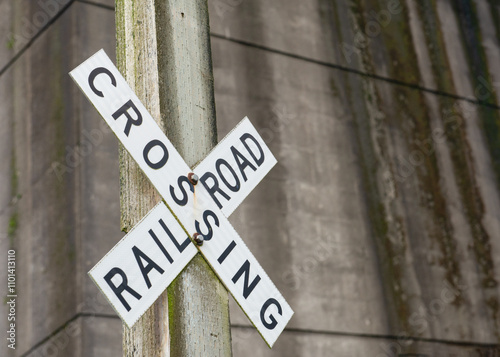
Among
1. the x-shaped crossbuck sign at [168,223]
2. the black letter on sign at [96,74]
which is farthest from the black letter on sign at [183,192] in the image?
the black letter on sign at [96,74]

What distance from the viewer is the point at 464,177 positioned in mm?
7980

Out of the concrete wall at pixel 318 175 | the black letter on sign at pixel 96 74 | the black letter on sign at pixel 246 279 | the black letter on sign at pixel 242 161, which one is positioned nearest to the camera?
the black letter on sign at pixel 96 74

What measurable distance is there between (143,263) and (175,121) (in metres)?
0.48

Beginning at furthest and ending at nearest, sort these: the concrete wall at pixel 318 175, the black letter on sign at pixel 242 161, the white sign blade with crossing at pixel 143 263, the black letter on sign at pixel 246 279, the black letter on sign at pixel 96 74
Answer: the concrete wall at pixel 318 175
the black letter on sign at pixel 242 161
the black letter on sign at pixel 246 279
the black letter on sign at pixel 96 74
the white sign blade with crossing at pixel 143 263

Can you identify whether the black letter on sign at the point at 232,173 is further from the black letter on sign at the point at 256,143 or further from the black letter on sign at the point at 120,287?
the black letter on sign at the point at 120,287

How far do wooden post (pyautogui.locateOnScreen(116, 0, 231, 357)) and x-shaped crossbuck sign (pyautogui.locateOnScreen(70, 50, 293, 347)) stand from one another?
0.15 feet

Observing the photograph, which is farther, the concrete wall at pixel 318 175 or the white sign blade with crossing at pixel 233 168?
the concrete wall at pixel 318 175

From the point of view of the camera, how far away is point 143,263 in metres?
2.18

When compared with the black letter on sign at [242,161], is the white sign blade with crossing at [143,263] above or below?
below

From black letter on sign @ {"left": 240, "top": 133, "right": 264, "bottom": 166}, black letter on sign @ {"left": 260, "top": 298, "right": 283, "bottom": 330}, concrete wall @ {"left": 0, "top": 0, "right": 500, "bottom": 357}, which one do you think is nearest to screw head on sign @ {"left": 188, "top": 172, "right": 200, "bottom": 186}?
black letter on sign @ {"left": 240, "top": 133, "right": 264, "bottom": 166}

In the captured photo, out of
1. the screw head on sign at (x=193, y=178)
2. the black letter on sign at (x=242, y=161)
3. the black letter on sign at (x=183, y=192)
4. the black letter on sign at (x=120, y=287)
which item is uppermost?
the black letter on sign at (x=242, y=161)

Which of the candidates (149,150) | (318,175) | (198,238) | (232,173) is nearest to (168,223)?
(198,238)

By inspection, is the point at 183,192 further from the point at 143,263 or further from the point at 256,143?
the point at 256,143

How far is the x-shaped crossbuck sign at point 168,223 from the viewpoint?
7.00 feet
